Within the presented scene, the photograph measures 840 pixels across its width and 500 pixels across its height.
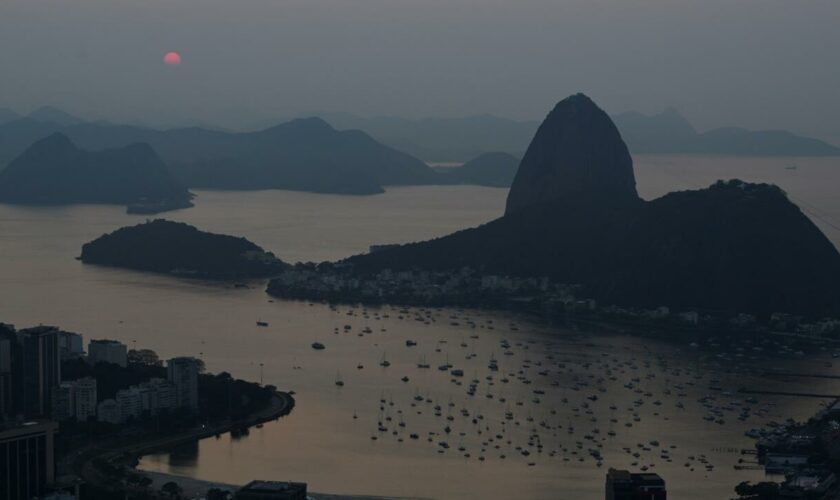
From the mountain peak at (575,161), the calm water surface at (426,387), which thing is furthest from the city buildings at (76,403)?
the mountain peak at (575,161)

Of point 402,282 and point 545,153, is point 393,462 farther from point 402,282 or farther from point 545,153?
point 545,153

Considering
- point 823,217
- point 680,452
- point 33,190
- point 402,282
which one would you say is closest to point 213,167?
point 33,190

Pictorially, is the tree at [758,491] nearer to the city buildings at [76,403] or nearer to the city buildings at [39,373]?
the city buildings at [76,403]

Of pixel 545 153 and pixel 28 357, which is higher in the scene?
pixel 545 153

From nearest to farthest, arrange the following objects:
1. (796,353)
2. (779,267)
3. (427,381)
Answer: (427,381) < (796,353) < (779,267)

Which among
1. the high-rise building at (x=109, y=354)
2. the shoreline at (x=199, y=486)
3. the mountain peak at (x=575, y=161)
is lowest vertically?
the shoreline at (x=199, y=486)

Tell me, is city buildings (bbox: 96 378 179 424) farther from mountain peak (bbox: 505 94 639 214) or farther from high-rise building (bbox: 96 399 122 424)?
mountain peak (bbox: 505 94 639 214)

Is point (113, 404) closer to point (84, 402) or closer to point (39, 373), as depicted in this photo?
point (84, 402)
